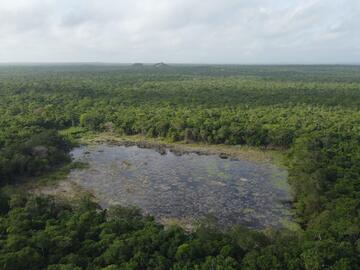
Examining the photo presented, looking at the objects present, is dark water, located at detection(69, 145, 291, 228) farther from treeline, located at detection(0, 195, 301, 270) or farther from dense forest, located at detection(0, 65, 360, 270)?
treeline, located at detection(0, 195, 301, 270)

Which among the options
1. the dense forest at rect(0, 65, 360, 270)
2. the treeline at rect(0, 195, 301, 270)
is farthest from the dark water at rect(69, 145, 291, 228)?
the treeline at rect(0, 195, 301, 270)

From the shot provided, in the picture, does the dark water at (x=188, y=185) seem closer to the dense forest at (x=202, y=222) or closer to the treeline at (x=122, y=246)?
the dense forest at (x=202, y=222)

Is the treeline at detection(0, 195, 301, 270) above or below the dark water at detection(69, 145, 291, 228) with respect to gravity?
above

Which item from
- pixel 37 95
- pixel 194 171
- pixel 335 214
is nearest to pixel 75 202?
pixel 194 171

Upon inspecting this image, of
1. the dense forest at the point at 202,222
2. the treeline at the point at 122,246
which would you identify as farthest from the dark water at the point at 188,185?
the treeline at the point at 122,246

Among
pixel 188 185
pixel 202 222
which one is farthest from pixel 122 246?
pixel 188 185

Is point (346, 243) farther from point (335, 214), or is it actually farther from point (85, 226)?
point (85, 226)
